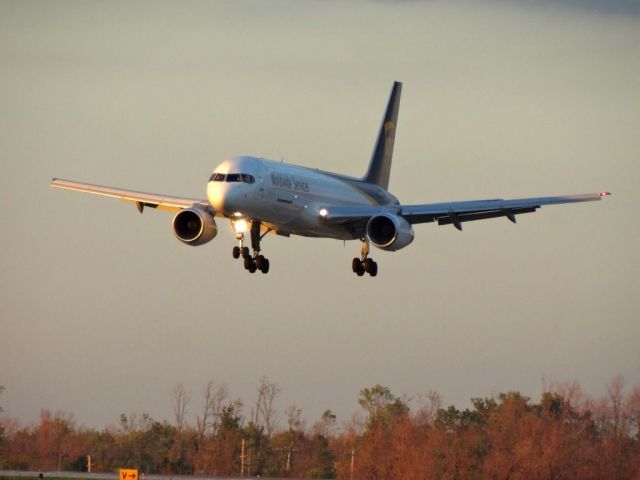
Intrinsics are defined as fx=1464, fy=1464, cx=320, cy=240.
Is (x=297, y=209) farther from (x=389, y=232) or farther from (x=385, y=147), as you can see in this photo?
(x=385, y=147)

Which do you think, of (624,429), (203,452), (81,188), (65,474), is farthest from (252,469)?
(81,188)

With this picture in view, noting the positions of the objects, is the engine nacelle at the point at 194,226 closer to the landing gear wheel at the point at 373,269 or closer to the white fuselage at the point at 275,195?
the white fuselage at the point at 275,195

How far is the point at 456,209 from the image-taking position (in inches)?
2862

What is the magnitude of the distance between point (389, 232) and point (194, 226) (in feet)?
31.2

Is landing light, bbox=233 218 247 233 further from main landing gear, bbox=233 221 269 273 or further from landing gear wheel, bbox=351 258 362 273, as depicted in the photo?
landing gear wheel, bbox=351 258 362 273

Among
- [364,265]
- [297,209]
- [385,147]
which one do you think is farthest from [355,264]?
[385,147]

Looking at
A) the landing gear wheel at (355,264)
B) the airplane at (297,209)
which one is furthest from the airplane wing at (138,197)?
the landing gear wheel at (355,264)

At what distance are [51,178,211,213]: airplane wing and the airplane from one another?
0.17 ft

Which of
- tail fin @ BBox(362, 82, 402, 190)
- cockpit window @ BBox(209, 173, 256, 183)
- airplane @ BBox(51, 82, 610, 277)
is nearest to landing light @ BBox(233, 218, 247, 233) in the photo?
airplane @ BBox(51, 82, 610, 277)

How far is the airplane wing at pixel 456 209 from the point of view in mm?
71312

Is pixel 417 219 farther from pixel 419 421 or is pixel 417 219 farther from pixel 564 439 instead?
pixel 419 421

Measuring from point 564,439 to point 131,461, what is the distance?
30892 millimetres

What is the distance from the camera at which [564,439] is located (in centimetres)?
9831

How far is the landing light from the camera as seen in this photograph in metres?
68.8
